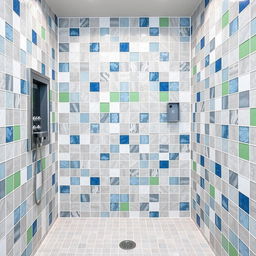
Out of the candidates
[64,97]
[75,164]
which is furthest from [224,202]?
[64,97]

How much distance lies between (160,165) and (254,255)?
49.3 inches

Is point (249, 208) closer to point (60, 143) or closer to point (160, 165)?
point (160, 165)

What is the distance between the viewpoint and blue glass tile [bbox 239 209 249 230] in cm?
129

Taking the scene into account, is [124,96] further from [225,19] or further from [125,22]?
[225,19]

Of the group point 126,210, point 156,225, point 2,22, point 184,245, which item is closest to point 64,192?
point 126,210

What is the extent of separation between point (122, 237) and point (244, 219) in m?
1.10

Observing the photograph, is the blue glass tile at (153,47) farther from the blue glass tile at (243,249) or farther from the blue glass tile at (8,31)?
the blue glass tile at (243,249)

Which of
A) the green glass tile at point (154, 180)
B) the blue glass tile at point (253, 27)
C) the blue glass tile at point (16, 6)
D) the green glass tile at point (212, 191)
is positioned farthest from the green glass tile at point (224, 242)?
the blue glass tile at point (16, 6)

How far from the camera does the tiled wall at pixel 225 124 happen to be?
1.27 metres

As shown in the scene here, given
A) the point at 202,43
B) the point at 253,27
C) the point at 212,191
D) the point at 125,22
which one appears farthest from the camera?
the point at 125,22

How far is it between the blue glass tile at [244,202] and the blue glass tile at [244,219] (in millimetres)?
28

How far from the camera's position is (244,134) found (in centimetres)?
132

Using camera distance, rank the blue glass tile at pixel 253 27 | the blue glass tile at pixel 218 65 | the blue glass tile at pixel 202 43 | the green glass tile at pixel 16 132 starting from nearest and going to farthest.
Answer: the blue glass tile at pixel 253 27 → the green glass tile at pixel 16 132 → the blue glass tile at pixel 218 65 → the blue glass tile at pixel 202 43

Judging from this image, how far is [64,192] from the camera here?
2416mm
